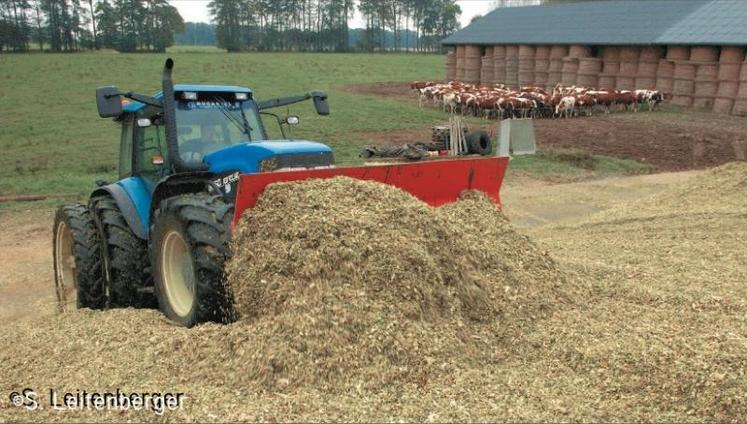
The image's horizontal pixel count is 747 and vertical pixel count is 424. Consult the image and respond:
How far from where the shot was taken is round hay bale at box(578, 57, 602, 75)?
31.8 metres

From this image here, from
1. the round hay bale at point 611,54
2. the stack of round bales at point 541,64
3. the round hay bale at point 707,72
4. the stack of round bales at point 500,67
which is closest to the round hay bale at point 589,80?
the round hay bale at point 611,54

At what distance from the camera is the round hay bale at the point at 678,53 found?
28.4 meters

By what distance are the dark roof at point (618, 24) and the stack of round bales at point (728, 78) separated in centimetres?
47

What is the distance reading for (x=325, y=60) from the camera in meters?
59.3

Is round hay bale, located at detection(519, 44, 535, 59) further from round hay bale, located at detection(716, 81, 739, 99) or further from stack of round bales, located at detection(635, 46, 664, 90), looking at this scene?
round hay bale, located at detection(716, 81, 739, 99)

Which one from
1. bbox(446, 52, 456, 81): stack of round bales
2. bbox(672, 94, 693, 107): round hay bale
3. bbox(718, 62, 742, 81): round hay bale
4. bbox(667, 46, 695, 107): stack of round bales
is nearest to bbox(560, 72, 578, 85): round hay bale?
bbox(667, 46, 695, 107): stack of round bales

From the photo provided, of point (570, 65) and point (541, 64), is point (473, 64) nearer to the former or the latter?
point (541, 64)

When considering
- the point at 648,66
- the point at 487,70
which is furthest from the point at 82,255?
the point at 487,70

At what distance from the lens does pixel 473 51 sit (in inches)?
1593

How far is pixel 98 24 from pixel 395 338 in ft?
270

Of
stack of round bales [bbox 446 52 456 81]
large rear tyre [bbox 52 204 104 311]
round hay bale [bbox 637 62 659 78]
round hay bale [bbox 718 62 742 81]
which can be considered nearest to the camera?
large rear tyre [bbox 52 204 104 311]

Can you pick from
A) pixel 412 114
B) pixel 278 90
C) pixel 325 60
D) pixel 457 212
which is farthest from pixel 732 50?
pixel 325 60

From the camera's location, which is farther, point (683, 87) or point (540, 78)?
point (540, 78)

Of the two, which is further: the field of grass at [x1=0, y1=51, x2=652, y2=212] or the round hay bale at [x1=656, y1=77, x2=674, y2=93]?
the round hay bale at [x1=656, y1=77, x2=674, y2=93]
